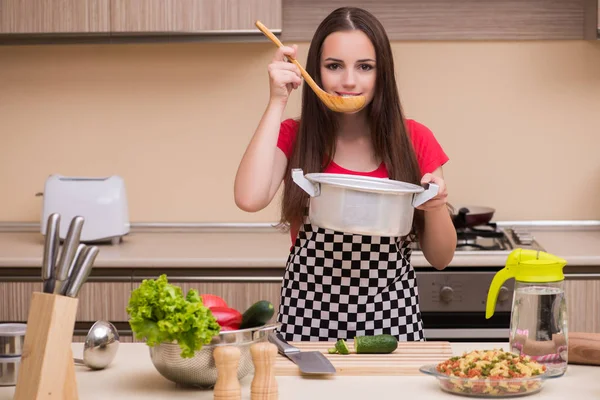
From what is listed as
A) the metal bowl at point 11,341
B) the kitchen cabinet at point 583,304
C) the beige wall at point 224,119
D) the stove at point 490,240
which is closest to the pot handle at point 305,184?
the metal bowl at point 11,341

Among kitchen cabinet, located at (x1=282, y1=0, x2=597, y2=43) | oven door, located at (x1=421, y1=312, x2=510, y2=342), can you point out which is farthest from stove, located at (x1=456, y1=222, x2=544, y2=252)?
kitchen cabinet, located at (x1=282, y1=0, x2=597, y2=43)

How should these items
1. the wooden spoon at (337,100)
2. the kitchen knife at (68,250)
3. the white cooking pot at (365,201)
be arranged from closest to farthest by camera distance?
the kitchen knife at (68,250)
the white cooking pot at (365,201)
the wooden spoon at (337,100)

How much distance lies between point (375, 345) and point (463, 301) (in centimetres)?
114

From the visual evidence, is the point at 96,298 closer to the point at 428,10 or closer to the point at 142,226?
the point at 142,226

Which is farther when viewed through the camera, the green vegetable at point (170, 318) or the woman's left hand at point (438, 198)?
the woman's left hand at point (438, 198)

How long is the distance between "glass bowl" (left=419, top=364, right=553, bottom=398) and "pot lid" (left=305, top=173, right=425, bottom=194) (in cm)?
33

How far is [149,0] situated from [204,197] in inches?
29.7

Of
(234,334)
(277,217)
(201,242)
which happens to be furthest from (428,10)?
(234,334)

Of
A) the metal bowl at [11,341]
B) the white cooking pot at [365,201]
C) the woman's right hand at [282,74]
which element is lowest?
the metal bowl at [11,341]

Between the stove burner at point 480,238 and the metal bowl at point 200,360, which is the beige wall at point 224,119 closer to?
the stove burner at point 480,238

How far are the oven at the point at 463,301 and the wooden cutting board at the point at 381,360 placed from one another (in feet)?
3.30

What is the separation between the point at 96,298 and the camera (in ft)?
9.11

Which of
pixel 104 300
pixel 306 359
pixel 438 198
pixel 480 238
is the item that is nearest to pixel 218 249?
pixel 104 300

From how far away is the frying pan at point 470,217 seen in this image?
2963mm
